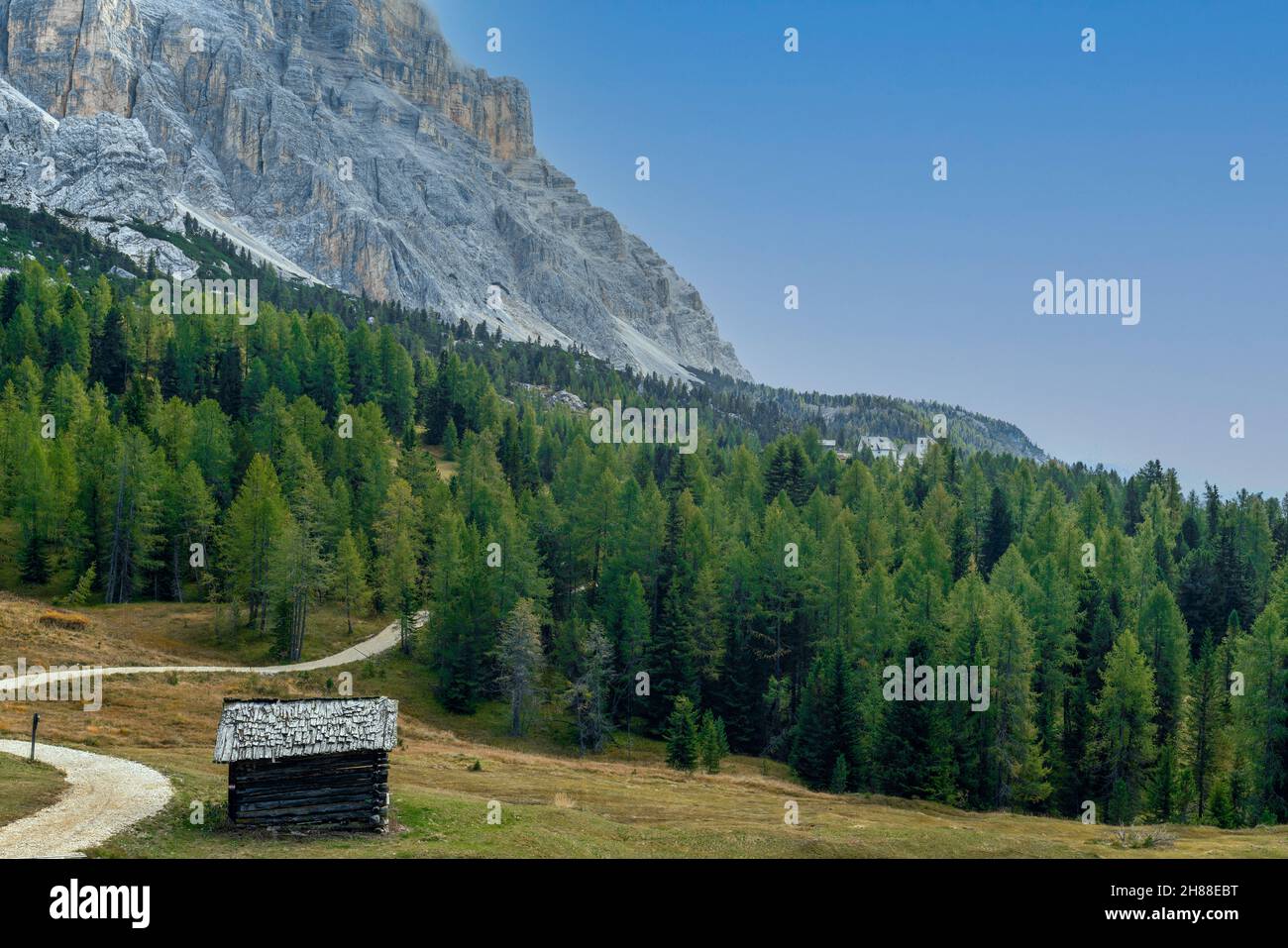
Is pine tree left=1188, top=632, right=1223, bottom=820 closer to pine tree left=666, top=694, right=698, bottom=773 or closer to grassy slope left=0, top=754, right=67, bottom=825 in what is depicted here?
pine tree left=666, top=694, right=698, bottom=773

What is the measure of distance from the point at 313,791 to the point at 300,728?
6.42 ft

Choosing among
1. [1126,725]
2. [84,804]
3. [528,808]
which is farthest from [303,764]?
[1126,725]

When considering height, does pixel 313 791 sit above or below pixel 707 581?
below

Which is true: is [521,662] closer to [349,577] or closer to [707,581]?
[707,581]

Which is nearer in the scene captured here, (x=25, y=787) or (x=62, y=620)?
(x=25, y=787)

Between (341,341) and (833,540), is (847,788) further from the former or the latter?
(341,341)

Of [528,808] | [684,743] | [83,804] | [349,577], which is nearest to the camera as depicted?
[83,804]

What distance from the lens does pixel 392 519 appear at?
88062mm

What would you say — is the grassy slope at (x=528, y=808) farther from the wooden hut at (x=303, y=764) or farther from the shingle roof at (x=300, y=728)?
the shingle roof at (x=300, y=728)

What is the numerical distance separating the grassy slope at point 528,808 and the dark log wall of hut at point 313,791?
86 cm

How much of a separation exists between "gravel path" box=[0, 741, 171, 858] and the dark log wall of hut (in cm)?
253

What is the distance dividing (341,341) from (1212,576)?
331 feet

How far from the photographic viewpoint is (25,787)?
3003 centimetres
